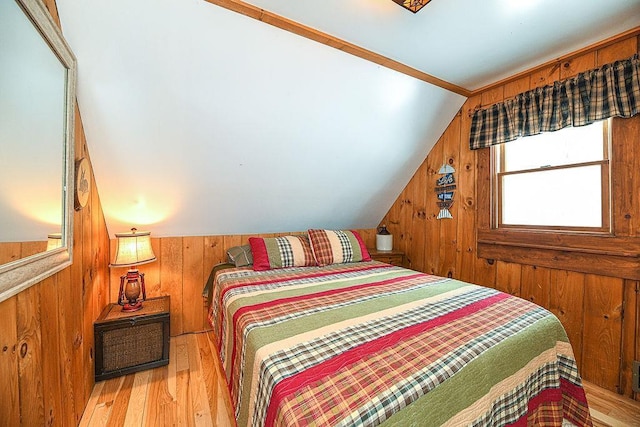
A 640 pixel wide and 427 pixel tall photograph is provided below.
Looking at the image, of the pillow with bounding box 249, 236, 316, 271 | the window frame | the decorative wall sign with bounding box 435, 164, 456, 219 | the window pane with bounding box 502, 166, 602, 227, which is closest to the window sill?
the window frame

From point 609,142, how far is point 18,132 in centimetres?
301

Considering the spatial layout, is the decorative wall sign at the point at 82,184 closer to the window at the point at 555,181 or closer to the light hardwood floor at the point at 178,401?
the light hardwood floor at the point at 178,401

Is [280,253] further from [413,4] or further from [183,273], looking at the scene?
[413,4]

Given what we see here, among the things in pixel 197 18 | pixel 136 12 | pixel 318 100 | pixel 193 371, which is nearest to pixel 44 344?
pixel 193 371

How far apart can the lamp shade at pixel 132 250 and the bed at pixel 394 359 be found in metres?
0.80

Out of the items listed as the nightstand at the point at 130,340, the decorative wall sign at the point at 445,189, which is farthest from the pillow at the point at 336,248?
the nightstand at the point at 130,340

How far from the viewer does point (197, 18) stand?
1.37 meters

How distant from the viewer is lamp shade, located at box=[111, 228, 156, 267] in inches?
77.2

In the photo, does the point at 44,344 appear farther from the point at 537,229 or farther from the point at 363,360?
the point at 537,229

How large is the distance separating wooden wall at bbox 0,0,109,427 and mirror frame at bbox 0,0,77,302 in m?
0.06

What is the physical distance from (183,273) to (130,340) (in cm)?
71

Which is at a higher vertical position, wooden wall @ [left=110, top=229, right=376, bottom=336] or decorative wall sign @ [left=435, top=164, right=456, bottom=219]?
decorative wall sign @ [left=435, top=164, right=456, bottom=219]

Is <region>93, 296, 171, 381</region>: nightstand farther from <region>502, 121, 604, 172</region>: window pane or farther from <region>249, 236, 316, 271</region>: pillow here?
<region>502, 121, 604, 172</region>: window pane

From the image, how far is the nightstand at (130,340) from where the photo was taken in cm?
180
